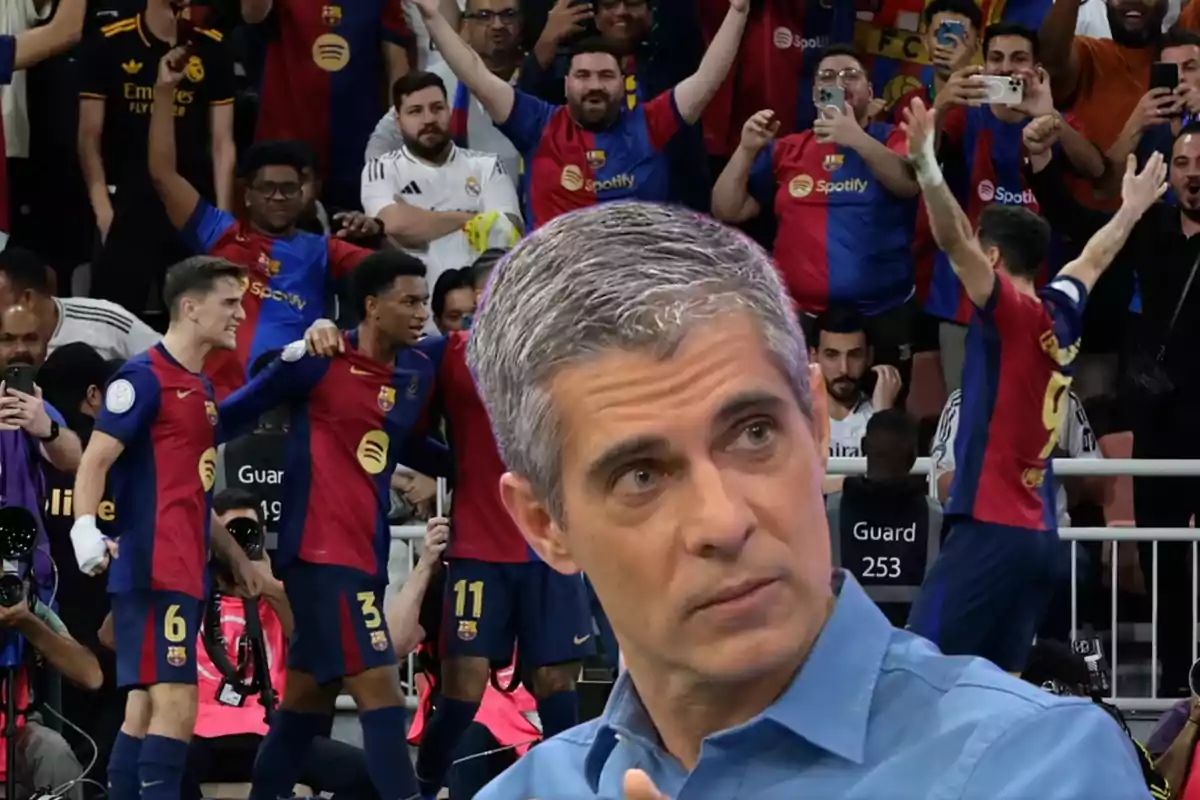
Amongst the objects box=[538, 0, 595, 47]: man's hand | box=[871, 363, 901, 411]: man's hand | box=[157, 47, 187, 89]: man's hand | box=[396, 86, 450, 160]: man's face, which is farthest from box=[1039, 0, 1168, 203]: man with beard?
box=[157, 47, 187, 89]: man's hand

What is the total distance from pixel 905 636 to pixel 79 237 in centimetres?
850

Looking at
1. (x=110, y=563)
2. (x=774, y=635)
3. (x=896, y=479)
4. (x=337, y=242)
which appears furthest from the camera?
(x=337, y=242)

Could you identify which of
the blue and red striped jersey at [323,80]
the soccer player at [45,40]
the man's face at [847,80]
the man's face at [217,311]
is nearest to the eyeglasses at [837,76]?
the man's face at [847,80]

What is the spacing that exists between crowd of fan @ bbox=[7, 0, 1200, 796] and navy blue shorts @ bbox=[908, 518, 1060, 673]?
127 cm

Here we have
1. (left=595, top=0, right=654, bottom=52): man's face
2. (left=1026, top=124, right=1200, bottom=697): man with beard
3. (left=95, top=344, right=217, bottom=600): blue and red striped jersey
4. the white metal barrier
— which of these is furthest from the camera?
(left=595, top=0, right=654, bottom=52): man's face

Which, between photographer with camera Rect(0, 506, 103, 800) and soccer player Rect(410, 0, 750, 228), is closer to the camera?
photographer with camera Rect(0, 506, 103, 800)

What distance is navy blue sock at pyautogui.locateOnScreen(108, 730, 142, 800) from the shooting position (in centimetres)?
646

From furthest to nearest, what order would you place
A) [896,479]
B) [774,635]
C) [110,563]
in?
[896,479]
[110,563]
[774,635]

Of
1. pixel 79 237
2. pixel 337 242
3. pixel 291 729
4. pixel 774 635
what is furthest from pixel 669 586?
pixel 79 237

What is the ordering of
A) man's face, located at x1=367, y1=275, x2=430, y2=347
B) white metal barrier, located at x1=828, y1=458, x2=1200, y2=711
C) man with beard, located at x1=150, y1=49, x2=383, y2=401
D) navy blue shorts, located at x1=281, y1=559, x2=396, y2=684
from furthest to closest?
Answer: man with beard, located at x1=150, y1=49, x2=383, y2=401, white metal barrier, located at x1=828, y1=458, x2=1200, y2=711, man's face, located at x1=367, y1=275, x2=430, y2=347, navy blue shorts, located at x1=281, y1=559, x2=396, y2=684

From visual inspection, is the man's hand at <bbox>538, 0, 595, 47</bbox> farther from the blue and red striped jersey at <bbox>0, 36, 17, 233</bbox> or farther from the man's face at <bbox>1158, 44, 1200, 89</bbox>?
the man's face at <bbox>1158, 44, 1200, 89</bbox>

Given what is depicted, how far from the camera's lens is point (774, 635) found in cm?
128

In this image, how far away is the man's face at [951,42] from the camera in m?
8.78

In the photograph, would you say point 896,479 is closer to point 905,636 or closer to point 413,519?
point 413,519
